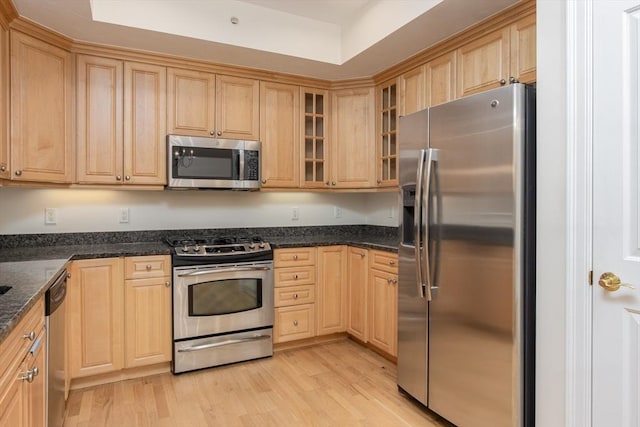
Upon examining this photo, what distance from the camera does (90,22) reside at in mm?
2494

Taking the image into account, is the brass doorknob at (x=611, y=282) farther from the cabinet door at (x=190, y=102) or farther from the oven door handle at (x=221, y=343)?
the cabinet door at (x=190, y=102)

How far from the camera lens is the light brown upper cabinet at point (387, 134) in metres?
3.39

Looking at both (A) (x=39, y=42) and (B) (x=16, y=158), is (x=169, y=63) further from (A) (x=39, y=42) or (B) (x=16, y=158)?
(B) (x=16, y=158)

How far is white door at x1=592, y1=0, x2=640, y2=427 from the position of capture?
1445 millimetres

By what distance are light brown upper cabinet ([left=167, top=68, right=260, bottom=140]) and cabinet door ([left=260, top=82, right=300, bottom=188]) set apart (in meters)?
0.08

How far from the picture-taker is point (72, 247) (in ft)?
9.67

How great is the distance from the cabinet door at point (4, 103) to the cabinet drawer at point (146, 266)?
88 centimetres

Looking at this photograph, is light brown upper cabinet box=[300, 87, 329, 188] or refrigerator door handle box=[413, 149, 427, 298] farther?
light brown upper cabinet box=[300, 87, 329, 188]

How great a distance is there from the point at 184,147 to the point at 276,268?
3.91ft

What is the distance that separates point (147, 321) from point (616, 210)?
2.79m

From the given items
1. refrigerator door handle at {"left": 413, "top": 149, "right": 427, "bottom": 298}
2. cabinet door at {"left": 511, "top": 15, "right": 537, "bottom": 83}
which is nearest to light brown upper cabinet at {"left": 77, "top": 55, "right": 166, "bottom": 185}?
refrigerator door handle at {"left": 413, "top": 149, "right": 427, "bottom": 298}

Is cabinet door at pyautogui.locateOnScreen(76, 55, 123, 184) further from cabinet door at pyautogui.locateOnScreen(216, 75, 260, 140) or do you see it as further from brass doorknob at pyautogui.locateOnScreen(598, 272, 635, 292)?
brass doorknob at pyautogui.locateOnScreen(598, 272, 635, 292)

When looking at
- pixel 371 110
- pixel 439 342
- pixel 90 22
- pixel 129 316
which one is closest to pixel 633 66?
pixel 439 342

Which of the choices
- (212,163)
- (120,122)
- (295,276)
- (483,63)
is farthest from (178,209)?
(483,63)
